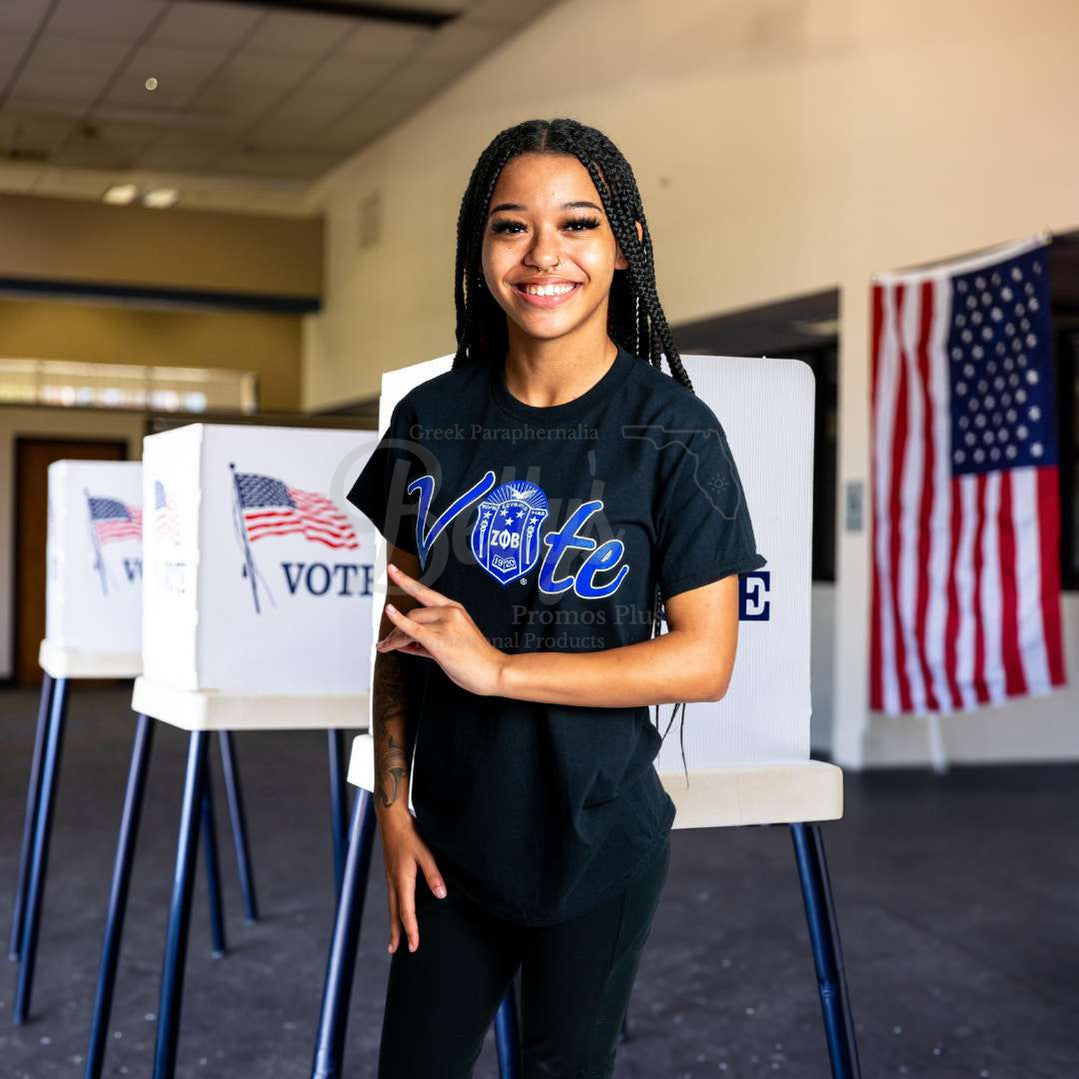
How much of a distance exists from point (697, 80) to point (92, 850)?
14.3 ft

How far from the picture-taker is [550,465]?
1150 millimetres

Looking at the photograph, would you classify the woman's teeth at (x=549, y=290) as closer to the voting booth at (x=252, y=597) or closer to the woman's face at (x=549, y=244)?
the woman's face at (x=549, y=244)

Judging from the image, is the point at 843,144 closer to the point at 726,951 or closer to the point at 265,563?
the point at 726,951

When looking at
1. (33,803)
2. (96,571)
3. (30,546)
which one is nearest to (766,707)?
(96,571)

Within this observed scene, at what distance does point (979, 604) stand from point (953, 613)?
0.11 meters

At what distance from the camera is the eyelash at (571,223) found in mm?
1176

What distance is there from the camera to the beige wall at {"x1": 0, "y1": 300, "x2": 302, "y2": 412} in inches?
483

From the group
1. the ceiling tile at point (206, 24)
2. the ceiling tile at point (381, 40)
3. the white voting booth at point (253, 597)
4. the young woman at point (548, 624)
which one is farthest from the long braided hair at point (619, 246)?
the ceiling tile at point (381, 40)

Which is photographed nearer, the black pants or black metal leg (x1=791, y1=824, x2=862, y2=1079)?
the black pants

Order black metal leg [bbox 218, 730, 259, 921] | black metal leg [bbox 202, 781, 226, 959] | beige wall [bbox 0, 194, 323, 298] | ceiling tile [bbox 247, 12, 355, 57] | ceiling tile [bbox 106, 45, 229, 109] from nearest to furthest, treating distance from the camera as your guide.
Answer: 1. black metal leg [bbox 202, 781, 226, 959]
2. black metal leg [bbox 218, 730, 259, 921]
3. ceiling tile [bbox 247, 12, 355, 57]
4. ceiling tile [bbox 106, 45, 229, 109]
5. beige wall [bbox 0, 194, 323, 298]

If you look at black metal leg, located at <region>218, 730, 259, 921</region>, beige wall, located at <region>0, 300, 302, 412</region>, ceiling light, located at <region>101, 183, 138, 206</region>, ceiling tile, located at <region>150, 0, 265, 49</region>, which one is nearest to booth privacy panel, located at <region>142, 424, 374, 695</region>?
black metal leg, located at <region>218, 730, 259, 921</region>

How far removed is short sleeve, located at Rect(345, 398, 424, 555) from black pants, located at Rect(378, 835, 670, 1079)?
31 cm

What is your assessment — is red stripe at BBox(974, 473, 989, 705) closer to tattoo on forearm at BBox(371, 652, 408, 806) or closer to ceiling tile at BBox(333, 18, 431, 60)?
tattoo on forearm at BBox(371, 652, 408, 806)

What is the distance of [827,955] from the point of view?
5.07 ft
